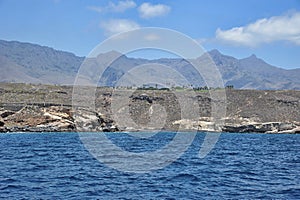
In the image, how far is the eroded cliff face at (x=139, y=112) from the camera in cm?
10538

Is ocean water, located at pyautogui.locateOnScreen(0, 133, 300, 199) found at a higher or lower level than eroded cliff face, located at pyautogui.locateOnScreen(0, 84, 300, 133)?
lower

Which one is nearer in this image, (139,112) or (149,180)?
(149,180)

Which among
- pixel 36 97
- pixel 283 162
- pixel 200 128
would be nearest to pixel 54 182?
pixel 283 162

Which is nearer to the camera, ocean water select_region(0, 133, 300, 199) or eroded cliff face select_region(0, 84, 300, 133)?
ocean water select_region(0, 133, 300, 199)

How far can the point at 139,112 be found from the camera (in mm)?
138875

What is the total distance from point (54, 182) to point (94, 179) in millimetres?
2633

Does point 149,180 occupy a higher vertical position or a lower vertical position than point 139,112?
lower

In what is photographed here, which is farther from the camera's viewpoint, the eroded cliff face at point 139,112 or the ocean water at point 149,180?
the eroded cliff face at point 139,112

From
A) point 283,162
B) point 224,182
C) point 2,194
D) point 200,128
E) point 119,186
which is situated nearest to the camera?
point 2,194

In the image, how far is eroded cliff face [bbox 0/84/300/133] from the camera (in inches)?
4149

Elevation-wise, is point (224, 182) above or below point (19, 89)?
below

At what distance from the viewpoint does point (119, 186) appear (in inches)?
974

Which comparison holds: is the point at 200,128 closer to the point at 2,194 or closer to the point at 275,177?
the point at 275,177

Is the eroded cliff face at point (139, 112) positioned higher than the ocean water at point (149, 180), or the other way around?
the eroded cliff face at point (139, 112)
